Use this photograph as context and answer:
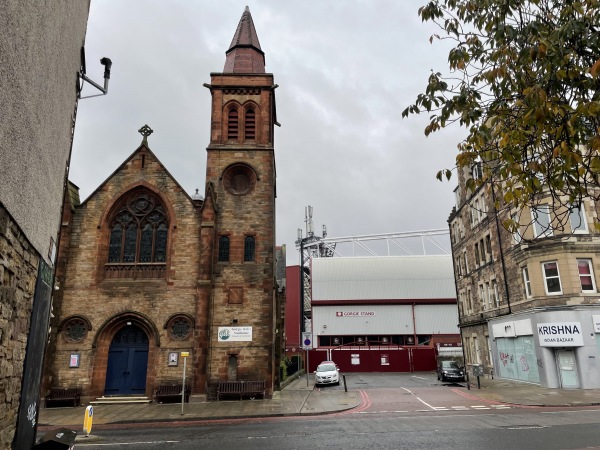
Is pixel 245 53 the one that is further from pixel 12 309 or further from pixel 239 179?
pixel 12 309

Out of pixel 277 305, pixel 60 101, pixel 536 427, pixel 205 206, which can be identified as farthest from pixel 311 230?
pixel 60 101

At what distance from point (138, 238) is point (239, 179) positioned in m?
6.25

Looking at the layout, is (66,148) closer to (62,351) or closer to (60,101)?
(60,101)

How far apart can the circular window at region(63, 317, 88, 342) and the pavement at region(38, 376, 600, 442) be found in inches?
130

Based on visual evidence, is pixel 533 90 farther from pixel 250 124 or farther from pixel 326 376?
pixel 326 376

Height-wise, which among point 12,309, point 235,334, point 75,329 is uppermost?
point 75,329

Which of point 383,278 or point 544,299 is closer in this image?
point 544,299

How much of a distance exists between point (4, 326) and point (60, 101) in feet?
13.5

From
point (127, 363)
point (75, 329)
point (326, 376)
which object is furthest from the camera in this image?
point (326, 376)

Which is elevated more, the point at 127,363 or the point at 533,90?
the point at 533,90

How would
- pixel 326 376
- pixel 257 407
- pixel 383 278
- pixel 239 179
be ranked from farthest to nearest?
pixel 383 278 < pixel 326 376 < pixel 239 179 < pixel 257 407

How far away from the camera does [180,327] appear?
22.3 meters

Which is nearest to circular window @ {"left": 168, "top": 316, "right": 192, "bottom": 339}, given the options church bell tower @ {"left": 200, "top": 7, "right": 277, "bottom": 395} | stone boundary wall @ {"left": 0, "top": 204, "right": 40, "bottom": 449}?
church bell tower @ {"left": 200, "top": 7, "right": 277, "bottom": 395}

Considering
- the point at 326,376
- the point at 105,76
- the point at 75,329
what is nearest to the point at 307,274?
the point at 326,376
